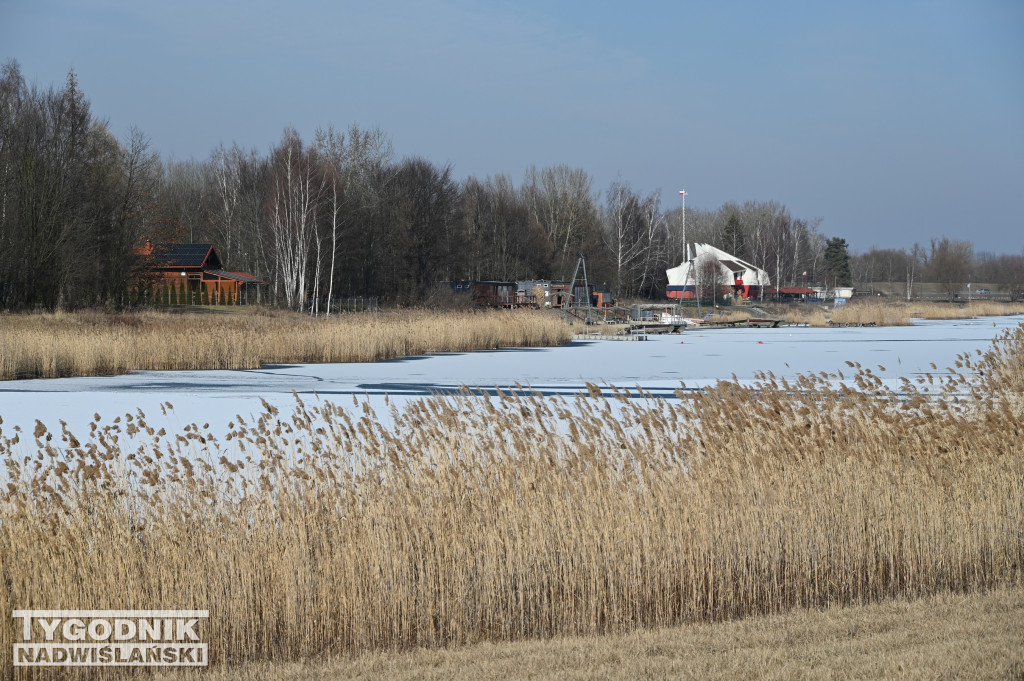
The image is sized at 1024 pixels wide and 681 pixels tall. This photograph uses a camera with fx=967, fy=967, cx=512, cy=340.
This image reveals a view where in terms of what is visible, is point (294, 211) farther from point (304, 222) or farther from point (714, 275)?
point (714, 275)

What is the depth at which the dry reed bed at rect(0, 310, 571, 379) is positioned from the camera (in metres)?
19.4

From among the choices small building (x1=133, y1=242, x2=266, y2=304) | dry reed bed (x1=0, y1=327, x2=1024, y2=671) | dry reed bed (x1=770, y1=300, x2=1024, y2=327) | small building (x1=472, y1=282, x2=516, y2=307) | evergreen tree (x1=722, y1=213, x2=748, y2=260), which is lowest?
dry reed bed (x1=0, y1=327, x2=1024, y2=671)

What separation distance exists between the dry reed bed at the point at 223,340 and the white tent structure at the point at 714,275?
1904 inches

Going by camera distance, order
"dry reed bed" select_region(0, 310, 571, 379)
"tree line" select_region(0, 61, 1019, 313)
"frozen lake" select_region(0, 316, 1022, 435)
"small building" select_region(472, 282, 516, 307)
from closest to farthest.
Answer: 1. "frozen lake" select_region(0, 316, 1022, 435)
2. "dry reed bed" select_region(0, 310, 571, 379)
3. "tree line" select_region(0, 61, 1019, 313)
4. "small building" select_region(472, 282, 516, 307)

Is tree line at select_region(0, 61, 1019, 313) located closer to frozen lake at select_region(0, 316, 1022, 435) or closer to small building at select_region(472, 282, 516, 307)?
small building at select_region(472, 282, 516, 307)

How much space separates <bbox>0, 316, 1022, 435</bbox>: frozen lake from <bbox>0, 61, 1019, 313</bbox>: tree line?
1653 centimetres

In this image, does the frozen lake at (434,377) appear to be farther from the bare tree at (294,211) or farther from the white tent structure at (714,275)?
the white tent structure at (714,275)

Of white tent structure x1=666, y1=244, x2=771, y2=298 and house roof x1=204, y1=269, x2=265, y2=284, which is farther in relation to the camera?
white tent structure x1=666, y1=244, x2=771, y2=298

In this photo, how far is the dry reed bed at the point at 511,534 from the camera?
5285mm

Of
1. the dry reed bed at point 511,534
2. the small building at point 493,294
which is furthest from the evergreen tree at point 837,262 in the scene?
the dry reed bed at point 511,534

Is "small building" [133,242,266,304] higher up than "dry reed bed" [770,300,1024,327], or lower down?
higher up

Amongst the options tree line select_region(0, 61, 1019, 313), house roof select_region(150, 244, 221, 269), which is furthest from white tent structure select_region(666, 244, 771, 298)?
house roof select_region(150, 244, 221, 269)

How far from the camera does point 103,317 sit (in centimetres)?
2753

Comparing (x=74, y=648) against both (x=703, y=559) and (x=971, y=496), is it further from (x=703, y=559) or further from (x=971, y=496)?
(x=971, y=496)
